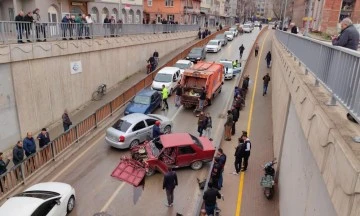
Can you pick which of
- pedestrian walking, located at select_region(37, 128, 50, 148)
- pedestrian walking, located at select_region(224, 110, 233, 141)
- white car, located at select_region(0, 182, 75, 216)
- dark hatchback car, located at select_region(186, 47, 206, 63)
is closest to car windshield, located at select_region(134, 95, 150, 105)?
pedestrian walking, located at select_region(224, 110, 233, 141)

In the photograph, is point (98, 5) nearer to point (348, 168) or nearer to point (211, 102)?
point (211, 102)

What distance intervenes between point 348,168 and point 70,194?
30.0 ft

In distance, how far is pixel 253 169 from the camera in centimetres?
1339

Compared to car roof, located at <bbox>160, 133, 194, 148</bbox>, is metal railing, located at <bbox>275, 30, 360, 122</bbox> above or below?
above

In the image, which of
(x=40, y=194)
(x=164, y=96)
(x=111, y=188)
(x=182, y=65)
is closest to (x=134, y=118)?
(x=111, y=188)

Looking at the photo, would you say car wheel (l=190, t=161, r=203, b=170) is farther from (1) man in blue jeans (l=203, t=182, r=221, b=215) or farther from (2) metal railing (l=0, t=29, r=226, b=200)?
(2) metal railing (l=0, t=29, r=226, b=200)

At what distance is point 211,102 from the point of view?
71.1 feet

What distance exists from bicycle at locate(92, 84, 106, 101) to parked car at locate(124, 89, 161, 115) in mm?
5939

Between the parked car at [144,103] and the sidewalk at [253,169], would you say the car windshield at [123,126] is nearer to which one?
the parked car at [144,103]

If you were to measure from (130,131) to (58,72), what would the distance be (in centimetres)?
759

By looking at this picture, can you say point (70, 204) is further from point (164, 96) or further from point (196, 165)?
point (164, 96)

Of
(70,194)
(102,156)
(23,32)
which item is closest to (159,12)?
(23,32)

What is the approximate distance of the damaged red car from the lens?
12.2 meters

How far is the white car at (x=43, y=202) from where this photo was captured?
8.82 meters
